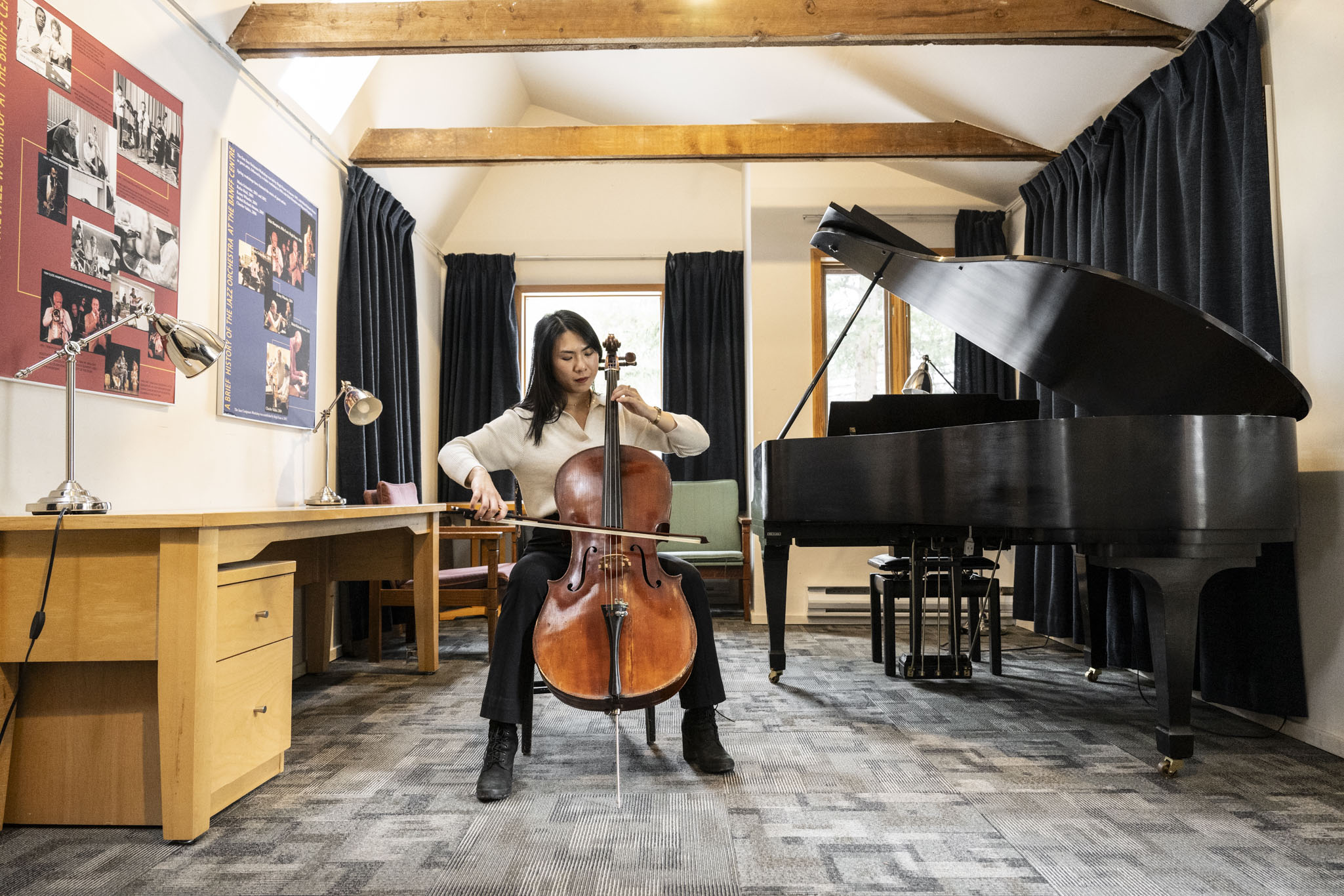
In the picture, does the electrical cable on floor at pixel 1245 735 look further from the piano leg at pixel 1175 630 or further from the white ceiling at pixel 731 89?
the white ceiling at pixel 731 89

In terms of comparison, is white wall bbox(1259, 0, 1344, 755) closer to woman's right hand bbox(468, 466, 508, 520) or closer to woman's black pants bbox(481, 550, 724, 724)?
woman's black pants bbox(481, 550, 724, 724)

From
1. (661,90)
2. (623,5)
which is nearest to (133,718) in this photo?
(623,5)

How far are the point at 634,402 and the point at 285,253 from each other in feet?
6.44

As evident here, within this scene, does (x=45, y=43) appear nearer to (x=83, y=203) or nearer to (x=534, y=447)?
(x=83, y=203)


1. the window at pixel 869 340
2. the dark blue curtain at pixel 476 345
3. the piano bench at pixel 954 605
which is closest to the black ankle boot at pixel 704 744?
the piano bench at pixel 954 605

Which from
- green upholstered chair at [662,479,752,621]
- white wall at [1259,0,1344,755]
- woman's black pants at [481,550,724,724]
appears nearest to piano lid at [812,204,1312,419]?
white wall at [1259,0,1344,755]

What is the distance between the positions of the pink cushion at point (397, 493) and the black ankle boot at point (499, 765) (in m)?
1.89

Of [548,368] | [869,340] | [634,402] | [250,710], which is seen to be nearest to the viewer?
[250,710]

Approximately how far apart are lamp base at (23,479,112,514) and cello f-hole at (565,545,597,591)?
102 centimetres

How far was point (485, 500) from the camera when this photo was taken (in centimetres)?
181

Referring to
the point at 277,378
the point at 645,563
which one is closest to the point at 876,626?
the point at 645,563

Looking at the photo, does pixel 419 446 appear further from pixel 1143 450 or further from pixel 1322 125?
pixel 1322 125

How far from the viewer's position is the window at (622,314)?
5695mm

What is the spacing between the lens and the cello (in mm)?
1690
